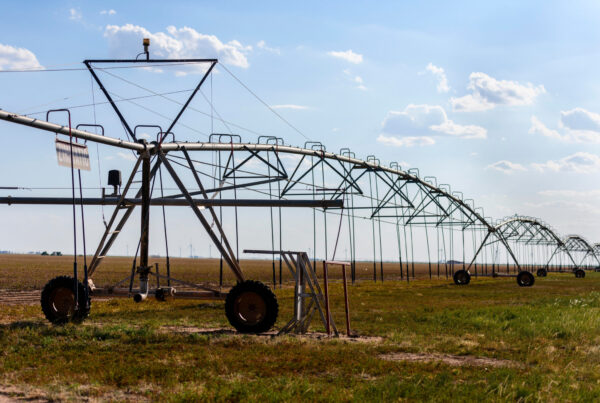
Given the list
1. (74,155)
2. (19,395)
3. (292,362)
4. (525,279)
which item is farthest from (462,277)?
(19,395)

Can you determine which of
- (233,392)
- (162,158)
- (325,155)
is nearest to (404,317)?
(162,158)

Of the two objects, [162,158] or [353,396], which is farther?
[162,158]

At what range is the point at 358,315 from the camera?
23.2m

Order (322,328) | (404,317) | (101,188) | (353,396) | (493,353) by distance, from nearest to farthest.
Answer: (353,396)
(493,353)
(322,328)
(101,188)
(404,317)

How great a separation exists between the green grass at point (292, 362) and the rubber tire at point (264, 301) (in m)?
0.49

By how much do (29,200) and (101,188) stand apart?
14.9ft

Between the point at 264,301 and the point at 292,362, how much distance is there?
4084mm

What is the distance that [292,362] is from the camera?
12.6 m

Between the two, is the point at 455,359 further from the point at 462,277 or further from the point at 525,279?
the point at 462,277

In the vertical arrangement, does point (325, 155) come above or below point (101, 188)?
above

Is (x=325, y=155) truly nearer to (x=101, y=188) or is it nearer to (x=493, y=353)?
(x=101, y=188)

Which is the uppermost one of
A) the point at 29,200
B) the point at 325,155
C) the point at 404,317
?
the point at 325,155

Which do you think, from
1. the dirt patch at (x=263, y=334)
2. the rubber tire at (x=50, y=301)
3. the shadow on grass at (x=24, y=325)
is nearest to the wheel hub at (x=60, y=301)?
the rubber tire at (x=50, y=301)

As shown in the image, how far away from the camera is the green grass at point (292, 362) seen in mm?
10141
